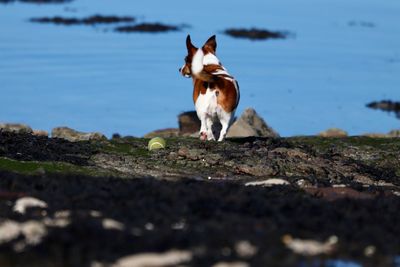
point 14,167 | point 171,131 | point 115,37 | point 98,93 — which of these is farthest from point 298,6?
point 14,167

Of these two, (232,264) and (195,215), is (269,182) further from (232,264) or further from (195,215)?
(232,264)

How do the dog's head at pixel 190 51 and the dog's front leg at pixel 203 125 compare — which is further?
the dog's head at pixel 190 51

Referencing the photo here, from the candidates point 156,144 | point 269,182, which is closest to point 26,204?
point 269,182

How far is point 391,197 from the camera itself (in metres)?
14.2

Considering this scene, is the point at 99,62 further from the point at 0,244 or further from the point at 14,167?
the point at 0,244

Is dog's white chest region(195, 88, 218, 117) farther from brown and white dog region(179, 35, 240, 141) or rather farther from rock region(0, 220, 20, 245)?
rock region(0, 220, 20, 245)

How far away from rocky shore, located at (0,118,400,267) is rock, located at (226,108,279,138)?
10170 mm

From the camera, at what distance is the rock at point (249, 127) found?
94.0 ft

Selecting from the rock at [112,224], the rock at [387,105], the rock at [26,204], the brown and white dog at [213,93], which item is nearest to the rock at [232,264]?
the rock at [112,224]

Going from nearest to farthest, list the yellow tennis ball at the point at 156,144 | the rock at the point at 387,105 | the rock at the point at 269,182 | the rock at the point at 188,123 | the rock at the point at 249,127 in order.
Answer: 1. the rock at the point at 269,182
2. the yellow tennis ball at the point at 156,144
3. the rock at the point at 249,127
4. the rock at the point at 188,123
5. the rock at the point at 387,105

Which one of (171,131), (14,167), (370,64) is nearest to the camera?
(14,167)

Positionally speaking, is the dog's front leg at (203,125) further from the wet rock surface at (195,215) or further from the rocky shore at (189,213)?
the wet rock surface at (195,215)

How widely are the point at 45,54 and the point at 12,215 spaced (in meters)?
43.8

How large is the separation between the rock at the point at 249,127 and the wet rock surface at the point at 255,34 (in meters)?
33.0
